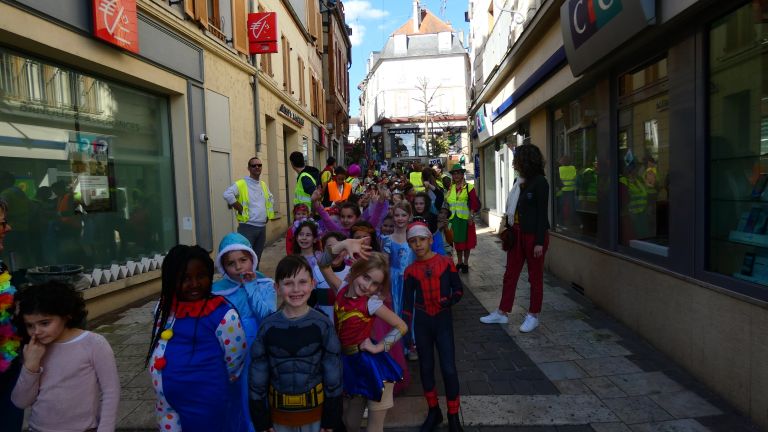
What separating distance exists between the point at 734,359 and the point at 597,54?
140 inches

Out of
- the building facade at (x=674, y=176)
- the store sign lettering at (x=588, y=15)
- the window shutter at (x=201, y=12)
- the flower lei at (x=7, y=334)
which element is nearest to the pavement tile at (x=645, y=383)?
the building facade at (x=674, y=176)

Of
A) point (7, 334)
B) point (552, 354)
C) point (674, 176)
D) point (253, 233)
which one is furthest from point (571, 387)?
point (253, 233)

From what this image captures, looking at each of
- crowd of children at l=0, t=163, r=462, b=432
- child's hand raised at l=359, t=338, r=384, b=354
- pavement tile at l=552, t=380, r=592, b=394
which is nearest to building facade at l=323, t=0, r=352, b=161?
pavement tile at l=552, t=380, r=592, b=394

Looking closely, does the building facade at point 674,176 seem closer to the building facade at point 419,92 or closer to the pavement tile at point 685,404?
the pavement tile at point 685,404

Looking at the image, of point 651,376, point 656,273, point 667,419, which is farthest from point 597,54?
point 667,419

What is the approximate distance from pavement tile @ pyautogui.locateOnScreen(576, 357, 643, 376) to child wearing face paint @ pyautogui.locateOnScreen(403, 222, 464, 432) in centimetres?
157

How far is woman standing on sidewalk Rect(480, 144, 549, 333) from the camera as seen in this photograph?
532 centimetres

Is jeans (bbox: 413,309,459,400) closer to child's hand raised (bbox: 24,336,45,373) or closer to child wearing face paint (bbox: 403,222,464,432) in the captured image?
child wearing face paint (bbox: 403,222,464,432)

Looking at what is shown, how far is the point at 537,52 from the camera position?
9.64 m

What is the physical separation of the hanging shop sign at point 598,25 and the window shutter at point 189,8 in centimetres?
597

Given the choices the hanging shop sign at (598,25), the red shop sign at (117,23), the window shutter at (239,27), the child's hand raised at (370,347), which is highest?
the window shutter at (239,27)

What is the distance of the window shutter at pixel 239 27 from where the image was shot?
11.0m

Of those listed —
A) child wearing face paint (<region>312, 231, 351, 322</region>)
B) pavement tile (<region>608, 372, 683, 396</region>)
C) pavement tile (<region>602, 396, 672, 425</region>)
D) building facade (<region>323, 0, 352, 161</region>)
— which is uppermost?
building facade (<region>323, 0, 352, 161</region>)

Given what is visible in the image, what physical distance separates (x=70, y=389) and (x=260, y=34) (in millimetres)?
11159
